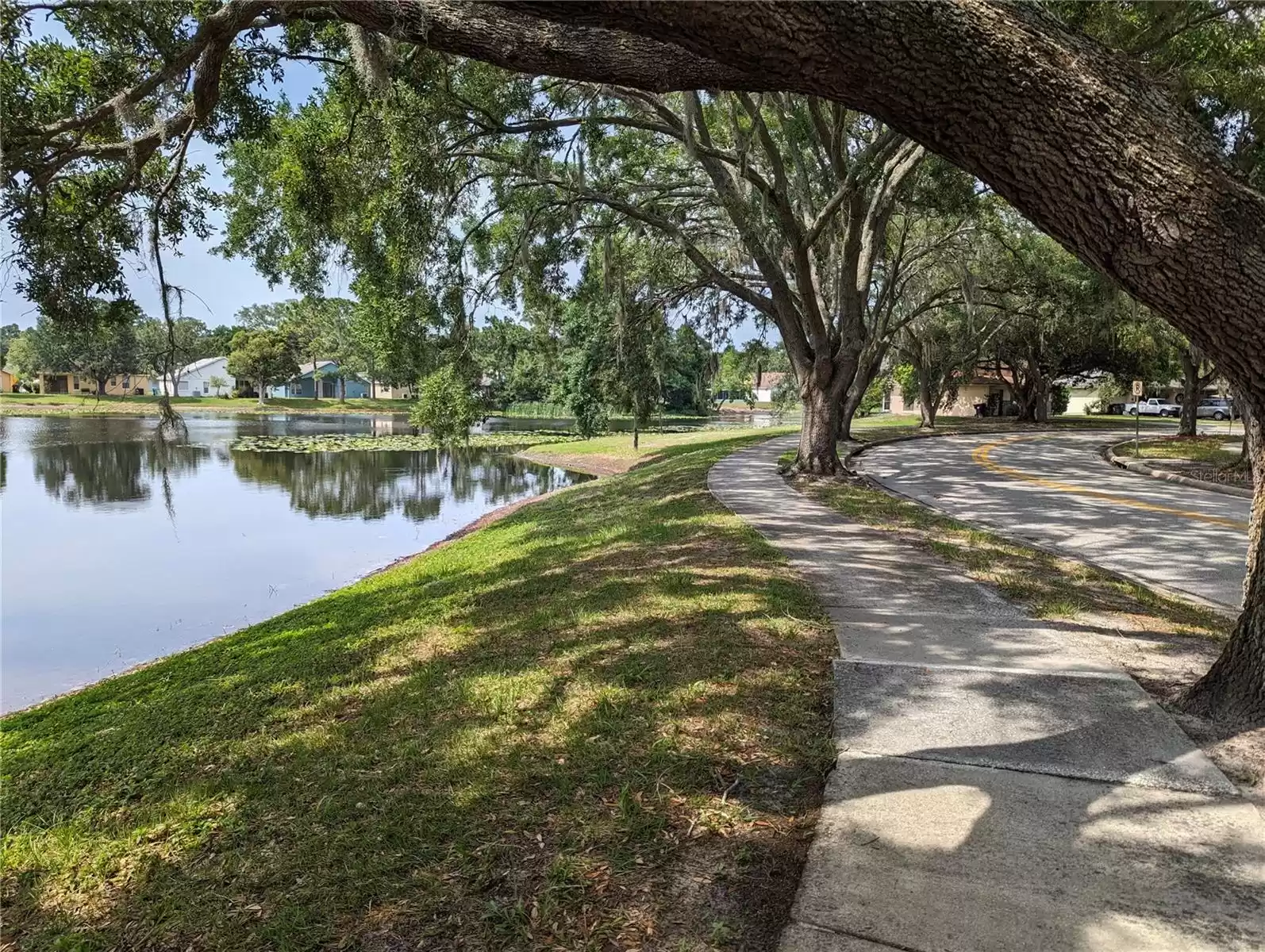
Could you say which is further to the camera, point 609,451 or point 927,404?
point 927,404

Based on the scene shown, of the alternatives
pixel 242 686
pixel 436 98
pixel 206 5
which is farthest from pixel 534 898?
pixel 436 98

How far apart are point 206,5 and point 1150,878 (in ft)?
30.2

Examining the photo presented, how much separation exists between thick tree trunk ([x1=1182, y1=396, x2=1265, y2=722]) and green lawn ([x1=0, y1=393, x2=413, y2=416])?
4723cm

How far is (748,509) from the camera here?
35.6 feet

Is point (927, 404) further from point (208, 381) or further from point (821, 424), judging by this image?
point (208, 381)

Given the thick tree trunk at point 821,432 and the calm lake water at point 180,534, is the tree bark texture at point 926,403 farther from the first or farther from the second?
the thick tree trunk at point 821,432

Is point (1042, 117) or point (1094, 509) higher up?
point (1042, 117)

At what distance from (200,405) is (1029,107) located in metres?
74.1

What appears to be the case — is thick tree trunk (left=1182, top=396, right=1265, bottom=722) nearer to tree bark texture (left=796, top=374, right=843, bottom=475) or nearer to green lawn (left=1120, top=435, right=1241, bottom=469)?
tree bark texture (left=796, top=374, right=843, bottom=475)

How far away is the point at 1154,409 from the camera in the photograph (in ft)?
193

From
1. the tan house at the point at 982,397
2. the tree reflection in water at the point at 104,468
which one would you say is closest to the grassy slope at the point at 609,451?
the tree reflection in water at the point at 104,468

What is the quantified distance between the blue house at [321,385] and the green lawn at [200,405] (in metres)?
3.63

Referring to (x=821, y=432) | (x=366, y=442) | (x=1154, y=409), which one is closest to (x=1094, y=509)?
(x=821, y=432)

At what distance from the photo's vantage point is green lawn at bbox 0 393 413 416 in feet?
180
